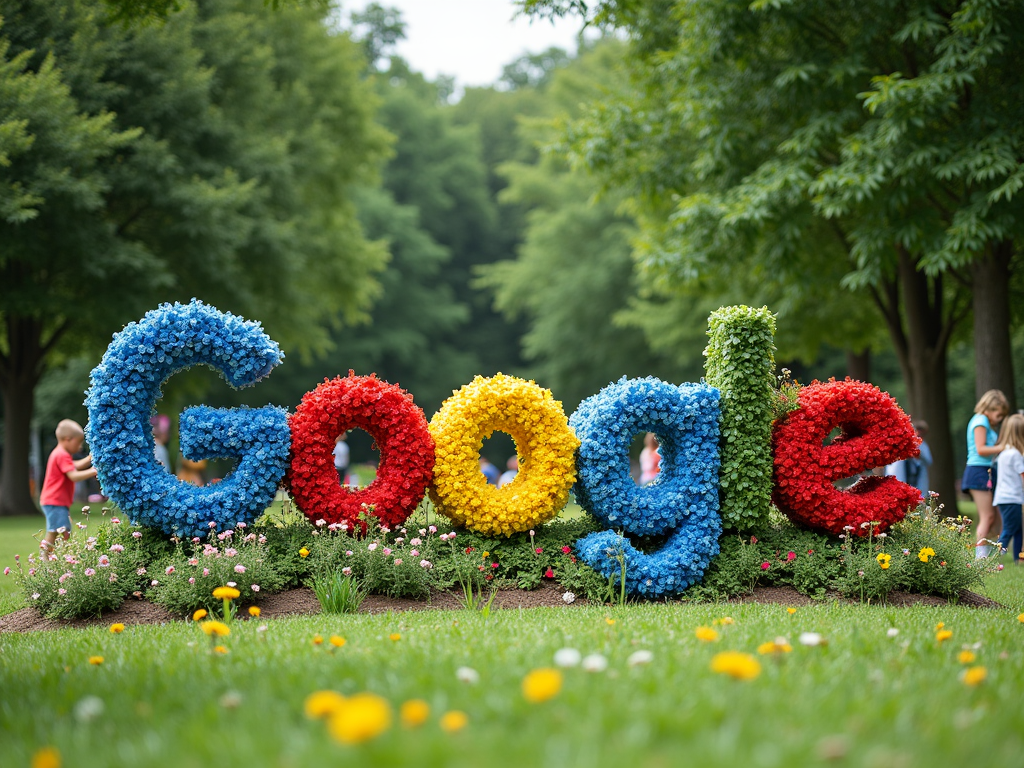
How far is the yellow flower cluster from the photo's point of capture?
7371 millimetres

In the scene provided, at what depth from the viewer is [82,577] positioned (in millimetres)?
6516

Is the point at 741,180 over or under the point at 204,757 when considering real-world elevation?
over

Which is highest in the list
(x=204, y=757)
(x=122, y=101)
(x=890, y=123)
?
(x=122, y=101)

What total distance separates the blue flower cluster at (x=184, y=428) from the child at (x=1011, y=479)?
315 inches

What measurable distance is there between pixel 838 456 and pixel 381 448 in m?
4.29

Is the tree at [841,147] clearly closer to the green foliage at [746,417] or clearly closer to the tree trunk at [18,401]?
the green foliage at [746,417]

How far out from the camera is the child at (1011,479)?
9.41 metres

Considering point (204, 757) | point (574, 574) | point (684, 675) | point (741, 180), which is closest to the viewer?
point (204, 757)

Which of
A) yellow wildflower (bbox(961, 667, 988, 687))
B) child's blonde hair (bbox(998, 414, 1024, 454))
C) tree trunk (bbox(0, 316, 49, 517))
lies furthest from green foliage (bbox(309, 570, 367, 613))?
tree trunk (bbox(0, 316, 49, 517))

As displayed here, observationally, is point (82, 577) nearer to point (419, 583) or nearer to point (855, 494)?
point (419, 583)

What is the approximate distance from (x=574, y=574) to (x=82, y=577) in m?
3.98

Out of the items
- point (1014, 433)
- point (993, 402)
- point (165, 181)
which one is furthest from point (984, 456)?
point (165, 181)

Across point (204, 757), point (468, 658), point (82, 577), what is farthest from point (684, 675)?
point (82, 577)

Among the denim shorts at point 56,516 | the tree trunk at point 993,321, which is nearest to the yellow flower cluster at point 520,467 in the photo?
the denim shorts at point 56,516
